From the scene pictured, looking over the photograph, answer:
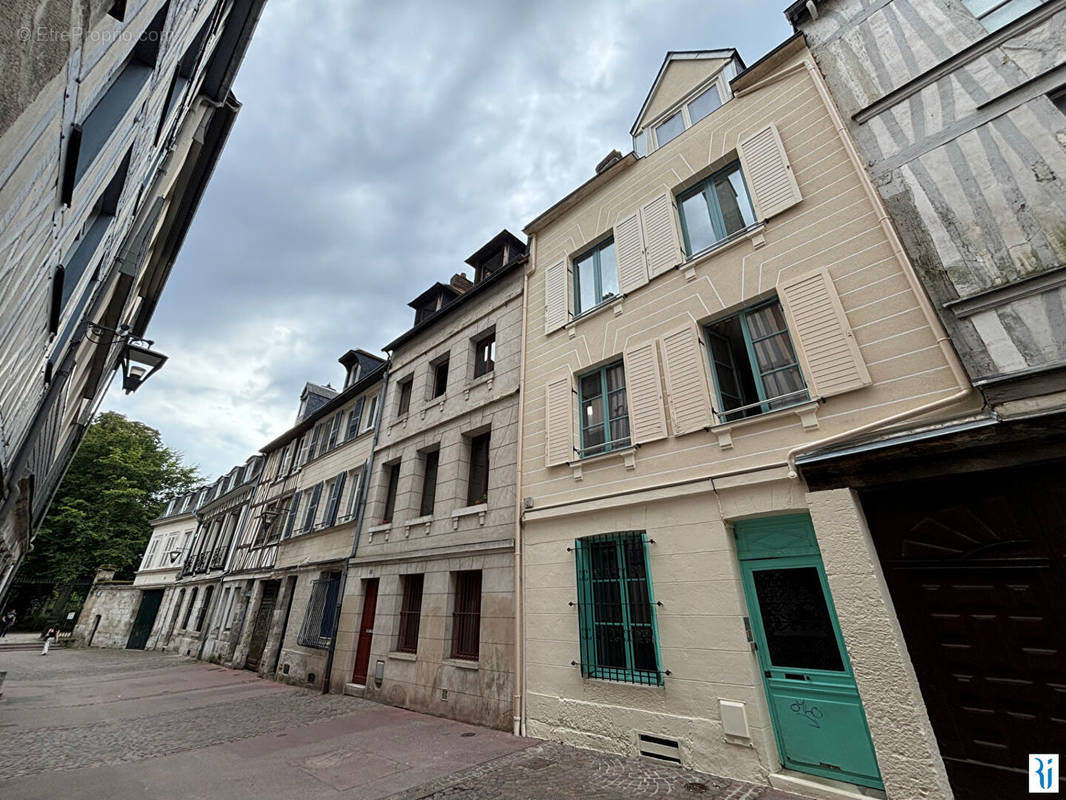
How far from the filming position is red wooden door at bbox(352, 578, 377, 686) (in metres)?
9.94

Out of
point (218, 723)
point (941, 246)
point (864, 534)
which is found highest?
point (941, 246)

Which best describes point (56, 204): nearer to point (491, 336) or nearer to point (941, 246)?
point (941, 246)

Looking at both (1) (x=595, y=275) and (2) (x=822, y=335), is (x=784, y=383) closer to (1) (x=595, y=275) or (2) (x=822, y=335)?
(2) (x=822, y=335)

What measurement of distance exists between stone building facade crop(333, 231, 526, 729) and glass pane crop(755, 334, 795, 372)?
4.50 metres

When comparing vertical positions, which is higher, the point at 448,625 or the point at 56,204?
the point at 56,204

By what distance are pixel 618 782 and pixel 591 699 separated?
133cm

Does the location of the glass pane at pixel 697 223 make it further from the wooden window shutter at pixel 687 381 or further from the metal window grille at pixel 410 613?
the metal window grille at pixel 410 613

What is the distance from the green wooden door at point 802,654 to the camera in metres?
4.17

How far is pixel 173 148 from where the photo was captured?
6059mm

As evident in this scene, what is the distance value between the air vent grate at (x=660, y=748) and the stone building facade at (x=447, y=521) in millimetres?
2344

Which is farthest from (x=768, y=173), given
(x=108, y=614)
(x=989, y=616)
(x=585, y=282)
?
(x=108, y=614)

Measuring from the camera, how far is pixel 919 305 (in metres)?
4.61

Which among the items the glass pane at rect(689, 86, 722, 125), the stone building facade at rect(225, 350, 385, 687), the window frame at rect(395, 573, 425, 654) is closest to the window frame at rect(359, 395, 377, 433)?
the stone building facade at rect(225, 350, 385, 687)

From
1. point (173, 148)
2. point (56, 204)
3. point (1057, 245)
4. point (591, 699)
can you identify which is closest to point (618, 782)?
point (591, 699)
